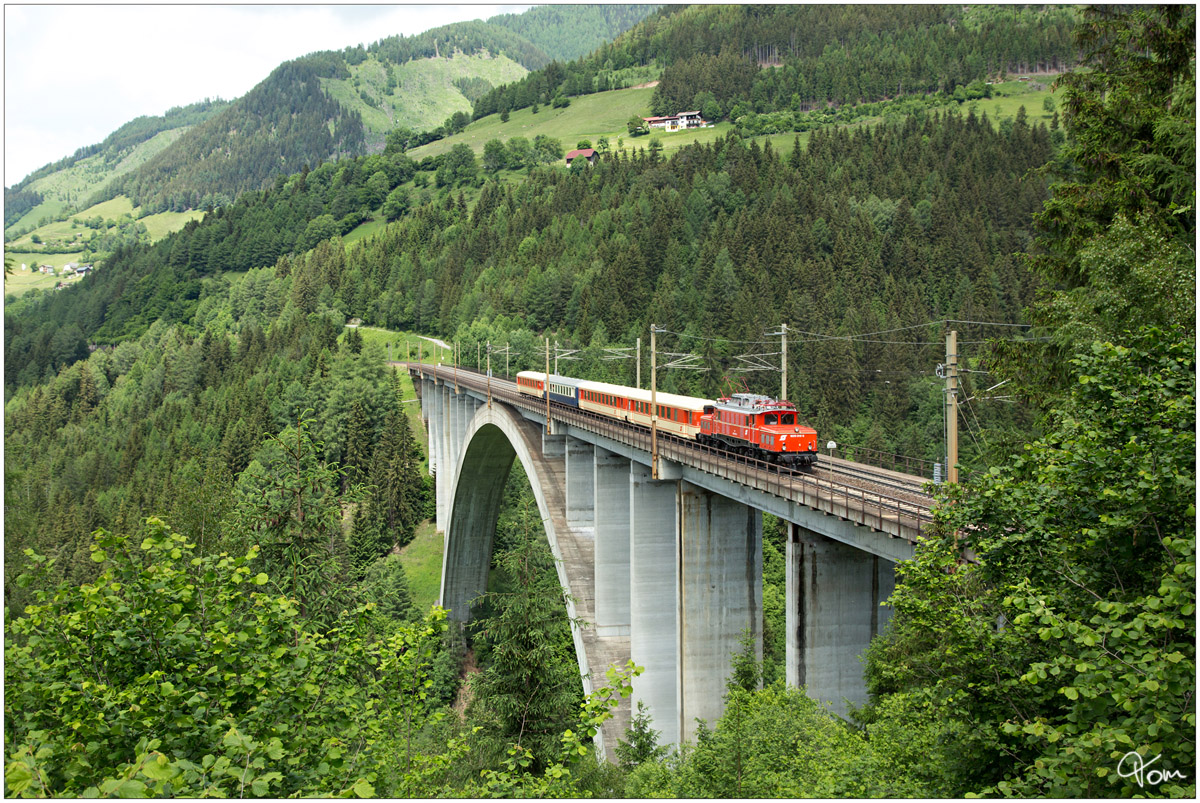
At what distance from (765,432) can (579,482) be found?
64.1 ft

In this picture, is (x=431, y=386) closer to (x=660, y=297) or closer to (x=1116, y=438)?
(x=660, y=297)

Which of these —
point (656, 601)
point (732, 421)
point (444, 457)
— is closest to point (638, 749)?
point (656, 601)

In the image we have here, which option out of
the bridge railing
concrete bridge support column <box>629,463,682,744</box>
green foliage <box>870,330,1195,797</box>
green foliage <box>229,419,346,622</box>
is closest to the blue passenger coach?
the bridge railing

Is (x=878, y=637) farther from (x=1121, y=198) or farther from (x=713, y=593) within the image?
(x=1121, y=198)

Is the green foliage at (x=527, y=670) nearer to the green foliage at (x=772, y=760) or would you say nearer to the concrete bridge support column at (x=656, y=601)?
the green foliage at (x=772, y=760)

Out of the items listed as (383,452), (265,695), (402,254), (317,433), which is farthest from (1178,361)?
(402,254)

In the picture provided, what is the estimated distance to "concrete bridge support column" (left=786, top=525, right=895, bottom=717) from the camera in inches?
910

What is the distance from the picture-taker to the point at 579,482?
46.6 metres

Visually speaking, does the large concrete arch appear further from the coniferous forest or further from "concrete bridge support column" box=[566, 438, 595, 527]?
"concrete bridge support column" box=[566, 438, 595, 527]

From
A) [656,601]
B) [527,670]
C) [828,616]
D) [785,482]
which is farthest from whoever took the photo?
[656,601]

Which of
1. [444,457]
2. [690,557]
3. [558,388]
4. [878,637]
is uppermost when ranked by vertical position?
[558,388]

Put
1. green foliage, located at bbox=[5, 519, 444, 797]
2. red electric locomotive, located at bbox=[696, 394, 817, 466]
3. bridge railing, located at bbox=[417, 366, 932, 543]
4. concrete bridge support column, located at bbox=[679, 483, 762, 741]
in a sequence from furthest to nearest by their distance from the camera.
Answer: concrete bridge support column, located at bbox=[679, 483, 762, 741], red electric locomotive, located at bbox=[696, 394, 817, 466], bridge railing, located at bbox=[417, 366, 932, 543], green foliage, located at bbox=[5, 519, 444, 797]

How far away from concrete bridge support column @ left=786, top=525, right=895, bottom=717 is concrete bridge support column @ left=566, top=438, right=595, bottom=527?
77.2 feet

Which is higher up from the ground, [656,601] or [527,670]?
[527,670]
